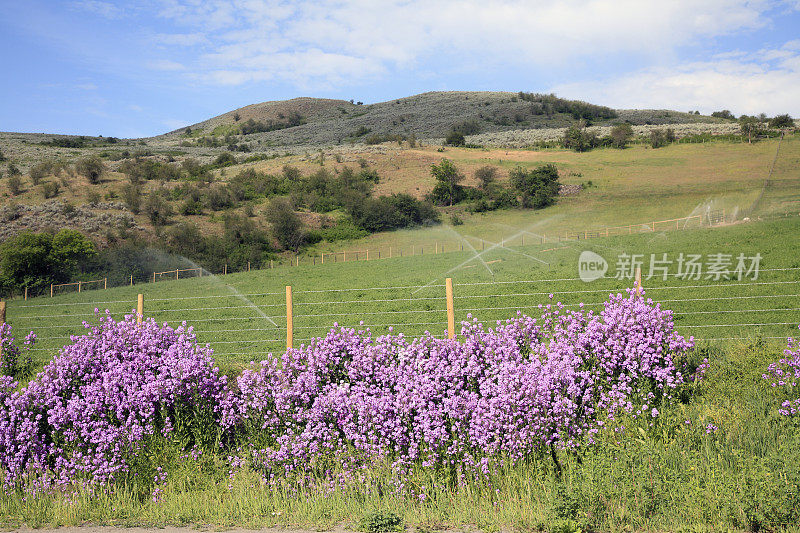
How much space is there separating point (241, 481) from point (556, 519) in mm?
3242

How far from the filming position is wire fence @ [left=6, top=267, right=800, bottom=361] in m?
17.6

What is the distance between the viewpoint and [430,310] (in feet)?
56.4

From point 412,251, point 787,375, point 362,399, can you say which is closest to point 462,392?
point 362,399

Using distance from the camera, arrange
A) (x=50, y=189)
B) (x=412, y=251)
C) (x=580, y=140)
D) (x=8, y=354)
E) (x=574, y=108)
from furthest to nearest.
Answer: (x=574, y=108) → (x=580, y=140) → (x=50, y=189) → (x=412, y=251) → (x=8, y=354)

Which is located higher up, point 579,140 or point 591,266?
point 579,140

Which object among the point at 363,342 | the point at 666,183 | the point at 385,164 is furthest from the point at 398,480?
the point at 385,164

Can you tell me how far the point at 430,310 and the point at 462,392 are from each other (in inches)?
427

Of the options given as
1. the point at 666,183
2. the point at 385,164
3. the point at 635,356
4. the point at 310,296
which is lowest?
the point at 310,296

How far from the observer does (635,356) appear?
22.0 feet

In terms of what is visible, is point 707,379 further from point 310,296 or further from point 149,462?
point 310,296

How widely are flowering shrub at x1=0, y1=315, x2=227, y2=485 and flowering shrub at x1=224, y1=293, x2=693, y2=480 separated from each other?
1.81 feet

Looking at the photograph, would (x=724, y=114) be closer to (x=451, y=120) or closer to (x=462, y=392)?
(x=451, y=120)

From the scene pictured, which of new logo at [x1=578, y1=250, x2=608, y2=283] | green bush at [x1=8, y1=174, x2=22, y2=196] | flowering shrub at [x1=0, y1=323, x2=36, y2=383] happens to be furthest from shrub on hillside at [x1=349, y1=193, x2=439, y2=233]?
flowering shrub at [x1=0, y1=323, x2=36, y2=383]

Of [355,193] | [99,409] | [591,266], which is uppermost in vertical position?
[355,193]
